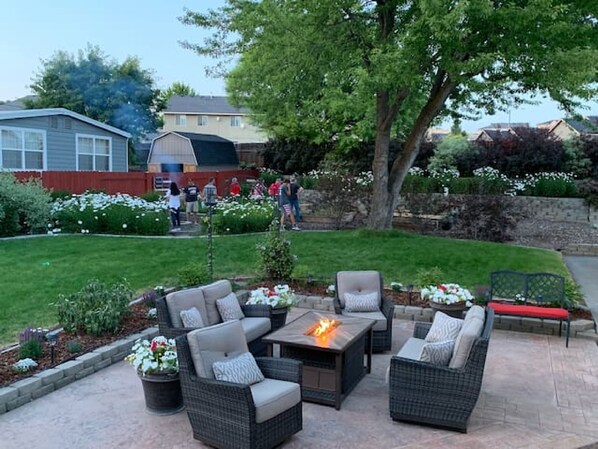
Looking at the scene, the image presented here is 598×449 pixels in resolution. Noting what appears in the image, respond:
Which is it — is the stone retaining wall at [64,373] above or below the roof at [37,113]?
below

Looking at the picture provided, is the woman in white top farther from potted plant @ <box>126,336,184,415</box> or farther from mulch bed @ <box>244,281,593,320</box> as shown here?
potted plant @ <box>126,336,184,415</box>

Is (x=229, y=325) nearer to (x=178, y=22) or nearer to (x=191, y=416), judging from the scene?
(x=191, y=416)

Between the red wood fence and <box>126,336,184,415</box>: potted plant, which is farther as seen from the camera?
the red wood fence

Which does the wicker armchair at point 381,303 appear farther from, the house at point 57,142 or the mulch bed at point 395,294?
the house at point 57,142

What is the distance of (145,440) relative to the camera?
4.29 metres

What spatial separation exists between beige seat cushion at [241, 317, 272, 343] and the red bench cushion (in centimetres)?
313

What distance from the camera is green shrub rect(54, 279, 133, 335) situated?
20.4 ft

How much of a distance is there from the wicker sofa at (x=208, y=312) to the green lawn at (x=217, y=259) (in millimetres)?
2090

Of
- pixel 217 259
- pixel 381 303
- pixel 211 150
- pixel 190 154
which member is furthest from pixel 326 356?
pixel 211 150

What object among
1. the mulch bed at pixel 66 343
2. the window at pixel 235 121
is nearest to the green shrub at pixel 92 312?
the mulch bed at pixel 66 343

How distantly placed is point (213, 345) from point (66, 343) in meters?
2.44

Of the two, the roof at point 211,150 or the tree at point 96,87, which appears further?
the roof at point 211,150

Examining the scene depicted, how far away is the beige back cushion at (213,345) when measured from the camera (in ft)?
14.2

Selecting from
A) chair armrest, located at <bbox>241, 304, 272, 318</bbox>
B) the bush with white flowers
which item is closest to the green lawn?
the bush with white flowers
